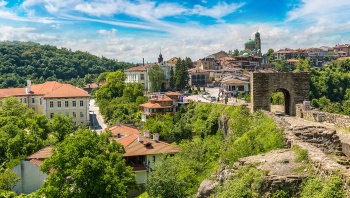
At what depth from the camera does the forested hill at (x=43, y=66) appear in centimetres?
10156

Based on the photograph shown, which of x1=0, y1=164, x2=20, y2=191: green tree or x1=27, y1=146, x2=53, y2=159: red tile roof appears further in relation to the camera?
x1=27, y1=146, x2=53, y2=159: red tile roof

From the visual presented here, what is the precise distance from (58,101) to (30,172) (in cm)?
2571

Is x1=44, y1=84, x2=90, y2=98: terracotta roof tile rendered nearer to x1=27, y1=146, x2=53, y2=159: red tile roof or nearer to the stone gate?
x1=27, y1=146, x2=53, y2=159: red tile roof

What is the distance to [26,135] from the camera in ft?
106

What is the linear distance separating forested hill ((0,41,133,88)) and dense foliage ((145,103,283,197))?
74134 millimetres

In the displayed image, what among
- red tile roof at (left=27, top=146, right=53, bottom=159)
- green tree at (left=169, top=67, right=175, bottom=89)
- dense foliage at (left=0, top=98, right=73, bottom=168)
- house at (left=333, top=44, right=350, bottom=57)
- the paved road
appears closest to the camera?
red tile roof at (left=27, top=146, right=53, bottom=159)

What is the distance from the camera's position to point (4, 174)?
2522 cm

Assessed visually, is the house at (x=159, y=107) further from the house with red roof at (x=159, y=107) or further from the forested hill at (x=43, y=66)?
the forested hill at (x=43, y=66)

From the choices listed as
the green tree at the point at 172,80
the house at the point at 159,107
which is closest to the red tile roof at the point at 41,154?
the house at the point at 159,107

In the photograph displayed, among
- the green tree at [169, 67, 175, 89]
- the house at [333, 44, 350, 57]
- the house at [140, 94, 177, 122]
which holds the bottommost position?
the house at [140, 94, 177, 122]

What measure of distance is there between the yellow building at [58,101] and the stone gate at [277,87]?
118 ft

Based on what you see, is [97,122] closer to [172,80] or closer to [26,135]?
[172,80]

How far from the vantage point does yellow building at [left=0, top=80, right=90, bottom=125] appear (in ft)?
175

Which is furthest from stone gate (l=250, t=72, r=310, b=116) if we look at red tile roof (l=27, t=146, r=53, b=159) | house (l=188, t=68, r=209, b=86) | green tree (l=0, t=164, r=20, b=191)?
house (l=188, t=68, r=209, b=86)
